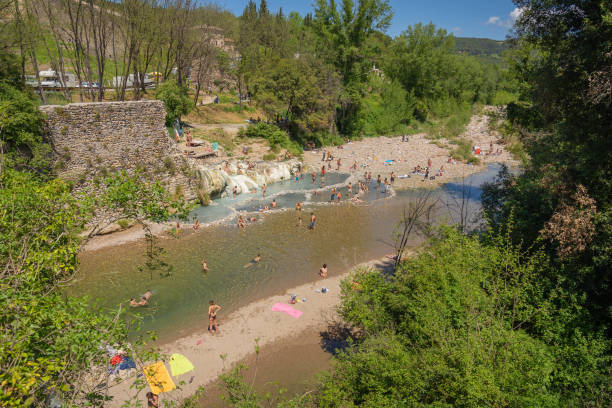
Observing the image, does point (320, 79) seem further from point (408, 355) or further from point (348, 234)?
point (408, 355)

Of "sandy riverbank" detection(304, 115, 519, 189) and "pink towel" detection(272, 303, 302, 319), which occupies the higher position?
"sandy riverbank" detection(304, 115, 519, 189)

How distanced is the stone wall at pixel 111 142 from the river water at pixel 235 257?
13.2 feet

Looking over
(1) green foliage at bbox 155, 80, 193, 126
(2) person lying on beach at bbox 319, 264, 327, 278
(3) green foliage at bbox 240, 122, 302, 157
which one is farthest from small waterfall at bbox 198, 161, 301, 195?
(2) person lying on beach at bbox 319, 264, 327, 278

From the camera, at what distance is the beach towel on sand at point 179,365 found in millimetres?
10312

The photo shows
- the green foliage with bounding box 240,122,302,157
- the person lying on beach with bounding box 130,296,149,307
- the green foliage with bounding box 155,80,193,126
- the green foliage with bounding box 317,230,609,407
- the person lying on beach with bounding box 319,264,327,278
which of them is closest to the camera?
the green foliage with bounding box 317,230,609,407

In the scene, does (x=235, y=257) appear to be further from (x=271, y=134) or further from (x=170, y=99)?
(x=271, y=134)

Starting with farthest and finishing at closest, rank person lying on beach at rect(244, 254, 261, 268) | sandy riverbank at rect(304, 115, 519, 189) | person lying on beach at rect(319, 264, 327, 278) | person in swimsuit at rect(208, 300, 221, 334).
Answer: sandy riverbank at rect(304, 115, 519, 189), person lying on beach at rect(244, 254, 261, 268), person lying on beach at rect(319, 264, 327, 278), person in swimsuit at rect(208, 300, 221, 334)

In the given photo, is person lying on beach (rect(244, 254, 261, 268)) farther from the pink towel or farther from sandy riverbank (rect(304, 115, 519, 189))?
sandy riverbank (rect(304, 115, 519, 189))

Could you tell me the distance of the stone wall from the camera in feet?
57.4

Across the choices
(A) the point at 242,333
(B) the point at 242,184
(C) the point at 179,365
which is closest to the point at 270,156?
(B) the point at 242,184

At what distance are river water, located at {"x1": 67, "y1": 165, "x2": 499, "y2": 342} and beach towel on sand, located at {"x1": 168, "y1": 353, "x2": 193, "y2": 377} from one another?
1.21m

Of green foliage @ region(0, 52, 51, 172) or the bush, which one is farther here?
the bush

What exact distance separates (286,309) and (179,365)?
4387mm

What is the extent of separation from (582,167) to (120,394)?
1408 cm
